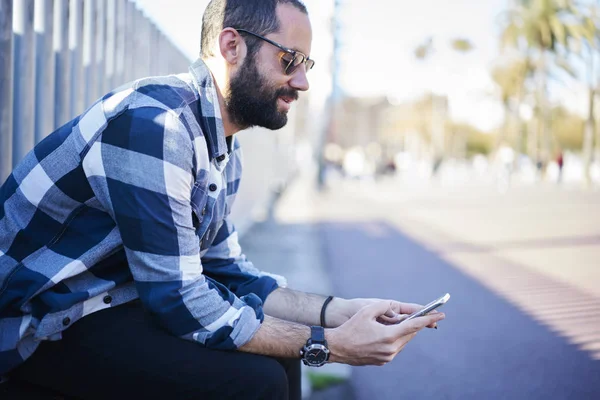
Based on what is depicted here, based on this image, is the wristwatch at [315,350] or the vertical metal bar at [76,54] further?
the vertical metal bar at [76,54]

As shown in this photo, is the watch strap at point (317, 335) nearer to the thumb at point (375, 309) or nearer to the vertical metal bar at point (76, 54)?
the thumb at point (375, 309)

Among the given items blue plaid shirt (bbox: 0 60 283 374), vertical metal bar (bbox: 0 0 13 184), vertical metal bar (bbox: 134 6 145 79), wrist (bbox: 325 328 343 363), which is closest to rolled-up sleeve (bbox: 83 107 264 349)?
blue plaid shirt (bbox: 0 60 283 374)

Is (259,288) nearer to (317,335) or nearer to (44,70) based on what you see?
(317,335)

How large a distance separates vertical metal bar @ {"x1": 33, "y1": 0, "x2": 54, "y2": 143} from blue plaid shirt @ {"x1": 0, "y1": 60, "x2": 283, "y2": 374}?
1.00 meters

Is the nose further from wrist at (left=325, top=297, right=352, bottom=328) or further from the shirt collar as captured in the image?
wrist at (left=325, top=297, right=352, bottom=328)

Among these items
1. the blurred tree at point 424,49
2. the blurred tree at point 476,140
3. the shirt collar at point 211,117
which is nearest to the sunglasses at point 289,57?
the shirt collar at point 211,117

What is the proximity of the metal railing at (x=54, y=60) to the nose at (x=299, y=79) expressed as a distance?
1228 mm

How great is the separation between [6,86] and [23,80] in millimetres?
188

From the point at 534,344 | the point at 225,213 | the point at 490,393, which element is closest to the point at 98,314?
the point at 225,213

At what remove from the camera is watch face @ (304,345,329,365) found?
6.43ft

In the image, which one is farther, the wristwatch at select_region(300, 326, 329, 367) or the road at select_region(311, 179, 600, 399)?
the road at select_region(311, 179, 600, 399)

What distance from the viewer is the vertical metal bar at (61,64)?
9.76 ft

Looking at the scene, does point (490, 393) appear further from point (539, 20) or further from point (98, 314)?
point (539, 20)

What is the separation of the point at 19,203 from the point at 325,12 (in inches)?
909
